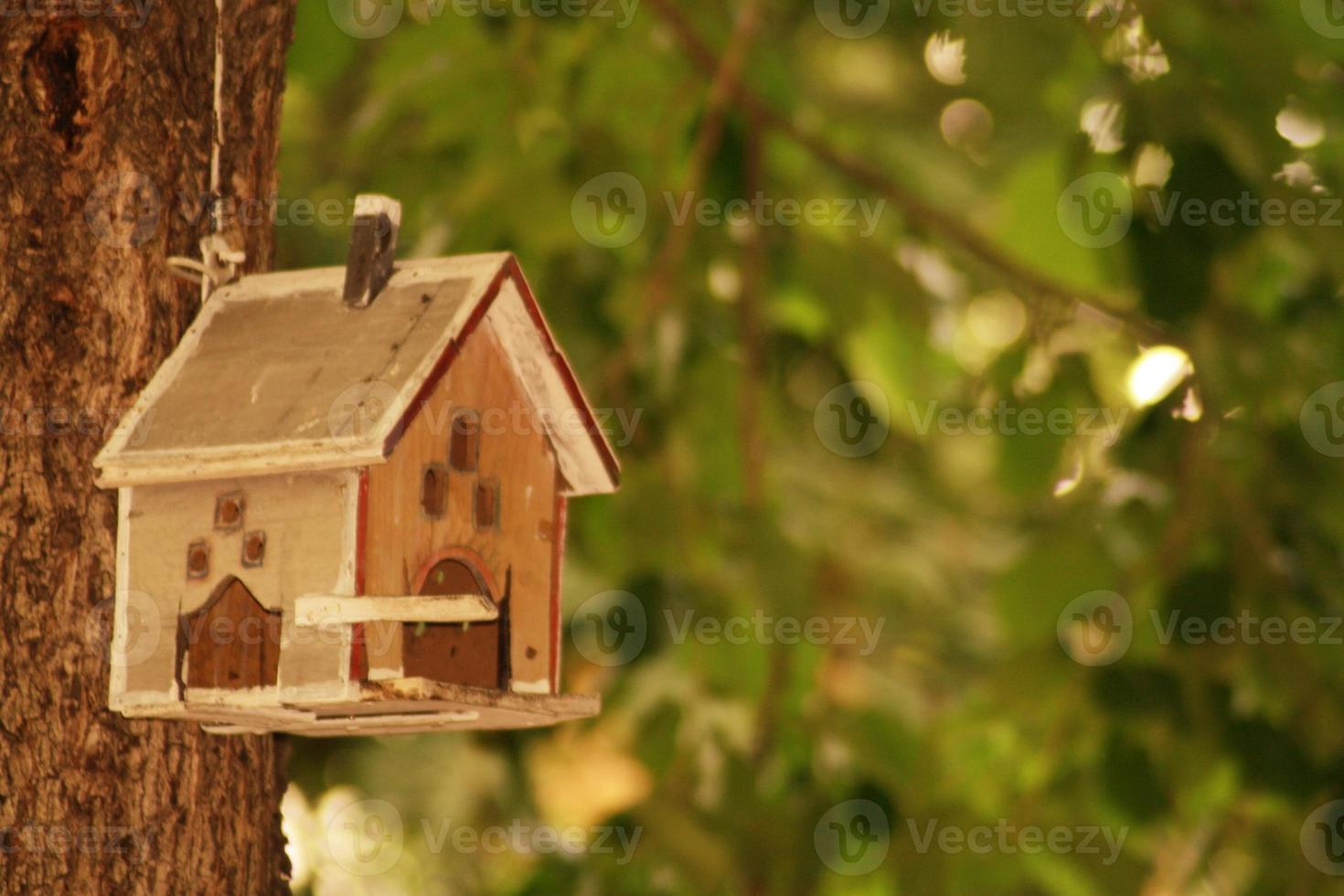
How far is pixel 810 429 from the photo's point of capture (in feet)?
15.8

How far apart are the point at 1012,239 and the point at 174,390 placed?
171 inches

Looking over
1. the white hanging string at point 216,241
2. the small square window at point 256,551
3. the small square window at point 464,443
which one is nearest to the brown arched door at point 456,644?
the small square window at point 464,443

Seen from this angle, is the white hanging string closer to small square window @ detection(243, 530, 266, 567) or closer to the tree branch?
small square window @ detection(243, 530, 266, 567)

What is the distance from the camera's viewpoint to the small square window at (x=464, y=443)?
217 cm

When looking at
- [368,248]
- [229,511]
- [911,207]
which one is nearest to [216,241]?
[368,248]

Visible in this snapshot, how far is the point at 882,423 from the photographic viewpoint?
4.69 meters

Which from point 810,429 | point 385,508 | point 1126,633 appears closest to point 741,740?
point 810,429

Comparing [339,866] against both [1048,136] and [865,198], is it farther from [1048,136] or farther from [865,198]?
[1048,136]

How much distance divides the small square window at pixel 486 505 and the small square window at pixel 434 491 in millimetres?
77

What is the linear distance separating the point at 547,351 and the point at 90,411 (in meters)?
0.63

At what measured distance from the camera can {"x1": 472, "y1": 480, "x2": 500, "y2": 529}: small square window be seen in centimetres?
222

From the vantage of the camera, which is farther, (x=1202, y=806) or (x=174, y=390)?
(x=1202, y=806)

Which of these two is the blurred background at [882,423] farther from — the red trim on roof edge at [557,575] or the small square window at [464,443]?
the small square window at [464,443]

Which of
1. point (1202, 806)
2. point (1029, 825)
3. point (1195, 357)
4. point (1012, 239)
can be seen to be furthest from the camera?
point (1012, 239)
